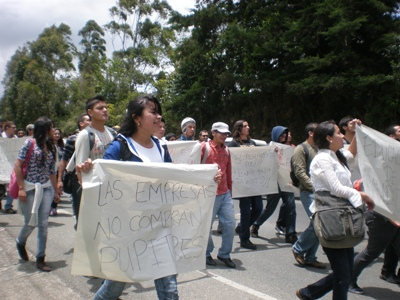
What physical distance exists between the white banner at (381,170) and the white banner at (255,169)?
2797 mm

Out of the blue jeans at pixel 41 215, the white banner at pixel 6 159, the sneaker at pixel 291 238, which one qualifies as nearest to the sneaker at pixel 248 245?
the sneaker at pixel 291 238

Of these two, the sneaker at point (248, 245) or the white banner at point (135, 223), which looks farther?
the sneaker at point (248, 245)

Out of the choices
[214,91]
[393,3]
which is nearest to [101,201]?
[393,3]

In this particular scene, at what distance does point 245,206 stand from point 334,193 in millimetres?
2911

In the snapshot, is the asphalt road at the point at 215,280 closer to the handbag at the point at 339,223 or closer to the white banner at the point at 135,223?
the handbag at the point at 339,223

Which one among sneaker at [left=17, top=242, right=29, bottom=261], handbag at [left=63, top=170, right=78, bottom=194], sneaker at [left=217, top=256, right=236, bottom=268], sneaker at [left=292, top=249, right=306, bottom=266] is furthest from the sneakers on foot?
sneaker at [left=292, top=249, right=306, bottom=266]

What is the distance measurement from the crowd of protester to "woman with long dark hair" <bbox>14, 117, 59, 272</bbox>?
1 cm

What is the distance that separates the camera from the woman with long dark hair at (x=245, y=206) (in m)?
6.03

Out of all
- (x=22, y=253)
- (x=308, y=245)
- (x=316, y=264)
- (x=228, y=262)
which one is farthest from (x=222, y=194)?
(x=22, y=253)

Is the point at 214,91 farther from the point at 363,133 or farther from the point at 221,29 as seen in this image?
the point at 363,133

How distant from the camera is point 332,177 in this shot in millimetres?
3391

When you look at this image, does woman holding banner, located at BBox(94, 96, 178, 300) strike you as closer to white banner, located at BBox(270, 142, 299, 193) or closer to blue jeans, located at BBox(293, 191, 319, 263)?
blue jeans, located at BBox(293, 191, 319, 263)

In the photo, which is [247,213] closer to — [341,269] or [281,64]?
[341,269]

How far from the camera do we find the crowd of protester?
3.01 metres
